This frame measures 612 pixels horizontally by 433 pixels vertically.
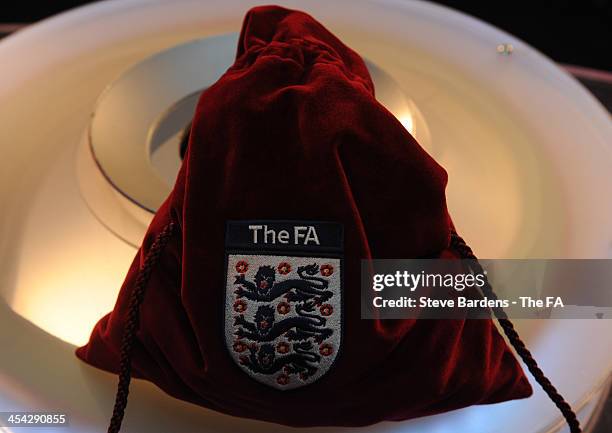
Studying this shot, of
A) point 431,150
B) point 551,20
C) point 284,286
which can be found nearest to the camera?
point 284,286

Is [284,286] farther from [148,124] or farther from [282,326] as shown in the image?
[148,124]

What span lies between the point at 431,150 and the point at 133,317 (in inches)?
13.7

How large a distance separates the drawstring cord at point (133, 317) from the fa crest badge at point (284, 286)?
47 millimetres

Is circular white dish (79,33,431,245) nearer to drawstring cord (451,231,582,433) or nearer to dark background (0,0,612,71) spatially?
drawstring cord (451,231,582,433)

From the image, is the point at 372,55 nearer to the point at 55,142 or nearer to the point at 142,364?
the point at 55,142

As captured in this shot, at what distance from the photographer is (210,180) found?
474 mm

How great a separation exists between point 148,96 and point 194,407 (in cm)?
34

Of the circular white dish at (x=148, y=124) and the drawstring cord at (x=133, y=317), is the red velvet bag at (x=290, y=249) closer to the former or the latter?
the drawstring cord at (x=133, y=317)

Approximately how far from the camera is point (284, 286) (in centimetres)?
48

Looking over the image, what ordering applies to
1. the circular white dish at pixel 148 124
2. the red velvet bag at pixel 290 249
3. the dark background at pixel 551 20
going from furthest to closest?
1. the dark background at pixel 551 20
2. the circular white dish at pixel 148 124
3. the red velvet bag at pixel 290 249

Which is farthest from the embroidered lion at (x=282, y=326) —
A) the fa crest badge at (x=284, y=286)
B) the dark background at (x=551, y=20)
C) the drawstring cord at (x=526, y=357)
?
the dark background at (x=551, y=20)

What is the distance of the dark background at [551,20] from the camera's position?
5.00 feet

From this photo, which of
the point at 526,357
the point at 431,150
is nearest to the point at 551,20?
the point at 431,150

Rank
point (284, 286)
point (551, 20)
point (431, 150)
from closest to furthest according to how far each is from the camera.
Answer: point (284, 286), point (431, 150), point (551, 20)
